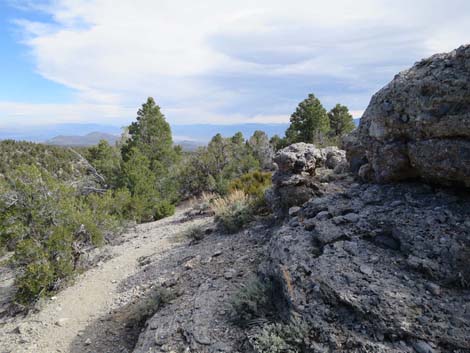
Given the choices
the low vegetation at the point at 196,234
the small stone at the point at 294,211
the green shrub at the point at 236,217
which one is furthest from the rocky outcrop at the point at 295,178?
the low vegetation at the point at 196,234

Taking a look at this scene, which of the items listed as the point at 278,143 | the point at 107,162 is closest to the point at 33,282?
the point at 107,162

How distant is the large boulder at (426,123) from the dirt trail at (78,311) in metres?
4.89

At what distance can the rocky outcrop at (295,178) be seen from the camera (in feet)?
21.7

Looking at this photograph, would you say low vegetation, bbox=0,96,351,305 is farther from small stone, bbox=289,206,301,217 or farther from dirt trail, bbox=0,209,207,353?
small stone, bbox=289,206,301,217

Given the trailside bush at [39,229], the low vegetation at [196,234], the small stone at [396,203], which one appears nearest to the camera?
the small stone at [396,203]

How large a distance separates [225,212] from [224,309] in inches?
176

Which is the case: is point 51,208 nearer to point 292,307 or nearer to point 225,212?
point 225,212

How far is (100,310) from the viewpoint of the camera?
615 centimetres

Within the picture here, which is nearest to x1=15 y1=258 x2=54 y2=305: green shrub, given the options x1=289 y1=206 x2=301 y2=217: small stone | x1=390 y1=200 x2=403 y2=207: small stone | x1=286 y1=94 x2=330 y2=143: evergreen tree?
x1=289 y1=206 x2=301 y2=217: small stone

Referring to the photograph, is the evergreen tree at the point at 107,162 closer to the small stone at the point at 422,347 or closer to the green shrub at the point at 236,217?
the green shrub at the point at 236,217

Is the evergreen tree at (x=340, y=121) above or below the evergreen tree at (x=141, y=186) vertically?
above

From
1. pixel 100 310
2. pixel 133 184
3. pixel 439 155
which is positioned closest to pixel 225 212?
pixel 100 310

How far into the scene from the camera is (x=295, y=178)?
6770 mm

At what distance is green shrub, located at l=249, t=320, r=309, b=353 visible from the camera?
3109 mm
